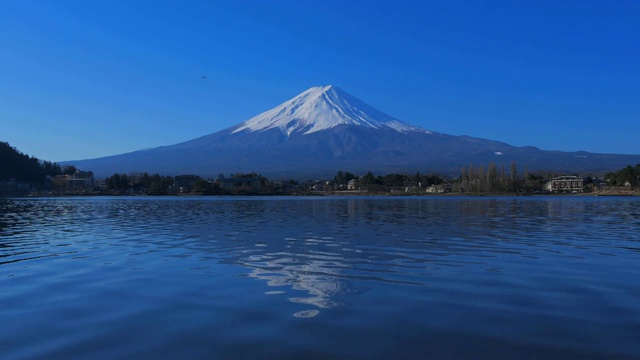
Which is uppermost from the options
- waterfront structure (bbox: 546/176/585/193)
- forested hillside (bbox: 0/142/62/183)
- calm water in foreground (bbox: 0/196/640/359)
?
forested hillside (bbox: 0/142/62/183)

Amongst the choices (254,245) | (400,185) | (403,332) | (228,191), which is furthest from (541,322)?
(400,185)

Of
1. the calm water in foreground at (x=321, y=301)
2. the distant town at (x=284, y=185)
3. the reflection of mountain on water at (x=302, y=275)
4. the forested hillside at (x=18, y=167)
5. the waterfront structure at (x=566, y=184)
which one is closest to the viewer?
the calm water in foreground at (x=321, y=301)

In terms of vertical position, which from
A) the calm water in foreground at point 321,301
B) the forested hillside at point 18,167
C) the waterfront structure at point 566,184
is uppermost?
the forested hillside at point 18,167

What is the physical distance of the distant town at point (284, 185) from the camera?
390 ft

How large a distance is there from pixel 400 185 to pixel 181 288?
14174cm

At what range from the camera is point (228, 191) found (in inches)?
5138

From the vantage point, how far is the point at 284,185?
14988 cm

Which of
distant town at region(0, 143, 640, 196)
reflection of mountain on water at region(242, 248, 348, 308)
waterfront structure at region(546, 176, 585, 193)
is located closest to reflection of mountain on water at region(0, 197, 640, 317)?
reflection of mountain on water at region(242, 248, 348, 308)

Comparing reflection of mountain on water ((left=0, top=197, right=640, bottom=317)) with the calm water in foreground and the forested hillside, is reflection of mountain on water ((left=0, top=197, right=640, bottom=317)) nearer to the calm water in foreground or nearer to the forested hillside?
the calm water in foreground

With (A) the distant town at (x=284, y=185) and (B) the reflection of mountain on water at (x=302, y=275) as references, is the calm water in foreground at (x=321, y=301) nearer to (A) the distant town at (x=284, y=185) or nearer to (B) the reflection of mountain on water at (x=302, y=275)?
(B) the reflection of mountain on water at (x=302, y=275)

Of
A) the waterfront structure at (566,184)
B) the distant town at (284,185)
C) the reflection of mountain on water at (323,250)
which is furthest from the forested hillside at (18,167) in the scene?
the waterfront structure at (566,184)

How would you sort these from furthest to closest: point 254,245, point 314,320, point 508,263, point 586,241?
point 586,241, point 254,245, point 508,263, point 314,320

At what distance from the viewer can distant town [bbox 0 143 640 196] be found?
11881 centimetres

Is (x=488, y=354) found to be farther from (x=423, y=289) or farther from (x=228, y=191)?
(x=228, y=191)
